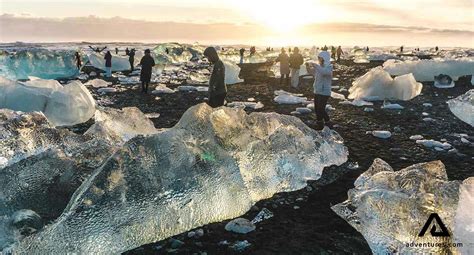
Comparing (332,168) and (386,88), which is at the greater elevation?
(386,88)

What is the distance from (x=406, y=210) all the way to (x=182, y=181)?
→ 2.38m

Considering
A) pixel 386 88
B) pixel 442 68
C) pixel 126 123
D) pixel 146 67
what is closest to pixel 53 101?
pixel 126 123

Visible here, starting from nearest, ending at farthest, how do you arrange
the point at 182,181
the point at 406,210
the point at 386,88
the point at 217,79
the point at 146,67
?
1. the point at 406,210
2. the point at 182,181
3. the point at 217,79
4. the point at 386,88
5. the point at 146,67

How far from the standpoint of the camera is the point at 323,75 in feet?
27.4

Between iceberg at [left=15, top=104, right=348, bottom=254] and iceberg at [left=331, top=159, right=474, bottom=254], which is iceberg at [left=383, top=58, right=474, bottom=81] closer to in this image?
iceberg at [left=15, top=104, right=348, bottom=254]

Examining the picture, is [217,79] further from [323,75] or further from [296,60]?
[296,60]

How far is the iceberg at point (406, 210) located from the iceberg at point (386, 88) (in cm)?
1007

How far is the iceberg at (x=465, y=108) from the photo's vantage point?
10.0m

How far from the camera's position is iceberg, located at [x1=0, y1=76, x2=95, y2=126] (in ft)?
31.1

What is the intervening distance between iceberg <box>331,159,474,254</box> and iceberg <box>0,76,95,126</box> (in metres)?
7.41

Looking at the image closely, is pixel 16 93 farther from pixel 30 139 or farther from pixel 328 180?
pixel 328 180

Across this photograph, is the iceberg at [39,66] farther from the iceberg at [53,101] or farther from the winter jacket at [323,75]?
the winter jacket at [323,75]

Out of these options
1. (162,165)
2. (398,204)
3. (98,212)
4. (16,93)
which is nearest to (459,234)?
(398,204)

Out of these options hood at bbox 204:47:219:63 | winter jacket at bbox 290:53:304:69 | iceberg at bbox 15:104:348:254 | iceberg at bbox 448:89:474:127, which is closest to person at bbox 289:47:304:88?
winter jacket at bbox 290:53:304:69
